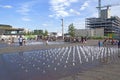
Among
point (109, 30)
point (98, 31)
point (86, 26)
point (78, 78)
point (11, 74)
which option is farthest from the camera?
point (86, 26)

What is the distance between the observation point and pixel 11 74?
1119 centimetres

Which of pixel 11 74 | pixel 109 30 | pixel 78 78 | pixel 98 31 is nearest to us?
pixel 78 78

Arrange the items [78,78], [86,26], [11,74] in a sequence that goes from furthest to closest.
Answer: [86,26]
[11,74]
[78,78]

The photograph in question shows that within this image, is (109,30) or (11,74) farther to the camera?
(109,30)

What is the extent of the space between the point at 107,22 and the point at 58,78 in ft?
533

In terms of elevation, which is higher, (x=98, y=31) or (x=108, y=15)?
(x=108, y=15)

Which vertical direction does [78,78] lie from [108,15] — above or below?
below

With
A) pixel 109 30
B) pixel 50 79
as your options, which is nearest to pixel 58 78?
pixel 50 79

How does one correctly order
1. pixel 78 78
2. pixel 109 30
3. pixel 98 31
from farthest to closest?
pixel 109 30 < pixel 98 31 < pixel 78 78

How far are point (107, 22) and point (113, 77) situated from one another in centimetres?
16198

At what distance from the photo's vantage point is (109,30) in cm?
16638

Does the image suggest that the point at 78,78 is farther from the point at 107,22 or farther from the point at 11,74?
the point at 107,22

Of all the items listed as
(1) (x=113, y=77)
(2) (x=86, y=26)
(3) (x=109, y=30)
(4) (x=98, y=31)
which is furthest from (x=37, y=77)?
(2) (x=86, y=26)

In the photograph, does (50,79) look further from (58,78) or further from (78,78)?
(78,78)
